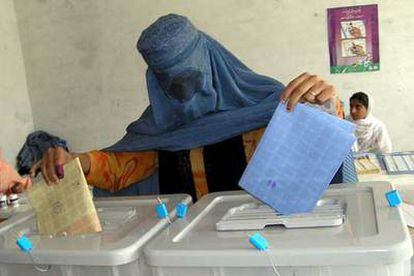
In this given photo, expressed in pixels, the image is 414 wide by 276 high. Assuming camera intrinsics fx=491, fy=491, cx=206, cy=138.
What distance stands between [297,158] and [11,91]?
3.75 meters

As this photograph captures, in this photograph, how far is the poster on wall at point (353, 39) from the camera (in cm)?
354

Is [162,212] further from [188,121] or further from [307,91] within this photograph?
[188,121]

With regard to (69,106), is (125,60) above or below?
above

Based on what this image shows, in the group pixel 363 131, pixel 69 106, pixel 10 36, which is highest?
pixel 10 36

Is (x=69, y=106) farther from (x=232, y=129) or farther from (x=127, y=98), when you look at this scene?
(x=232, y=129)

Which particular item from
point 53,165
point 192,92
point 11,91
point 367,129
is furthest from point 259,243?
point 11,91

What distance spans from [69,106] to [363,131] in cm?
241

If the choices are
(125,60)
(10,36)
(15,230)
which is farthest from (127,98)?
(15,230)

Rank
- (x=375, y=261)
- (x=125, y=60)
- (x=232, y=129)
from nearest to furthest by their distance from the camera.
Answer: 1. (x=375, y=261)
2. (x=232, y=129)
3. (x=125, y=60)

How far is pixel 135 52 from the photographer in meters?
3.96

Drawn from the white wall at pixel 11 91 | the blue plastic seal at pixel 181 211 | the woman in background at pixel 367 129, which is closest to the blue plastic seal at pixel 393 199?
the blue plastic seal at pixel 181 211

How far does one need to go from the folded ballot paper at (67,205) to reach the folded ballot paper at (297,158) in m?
0.24

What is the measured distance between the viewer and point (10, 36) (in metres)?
4.07

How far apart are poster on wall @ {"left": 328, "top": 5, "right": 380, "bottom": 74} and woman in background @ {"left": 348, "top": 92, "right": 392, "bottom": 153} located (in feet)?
0.94
